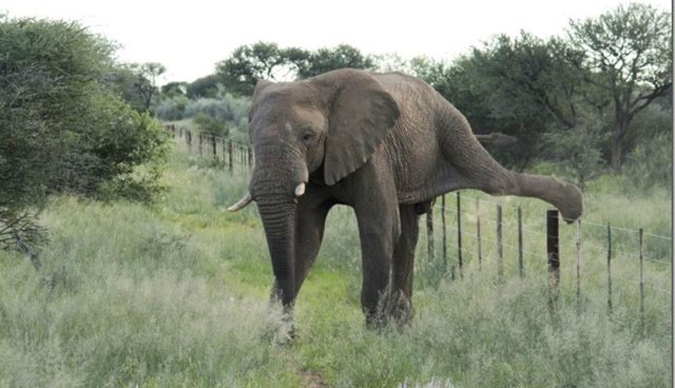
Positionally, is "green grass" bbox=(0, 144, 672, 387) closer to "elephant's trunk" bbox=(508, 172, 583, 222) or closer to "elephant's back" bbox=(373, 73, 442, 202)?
"elephant's trunk" bbox=(508, 172, 583, 222)

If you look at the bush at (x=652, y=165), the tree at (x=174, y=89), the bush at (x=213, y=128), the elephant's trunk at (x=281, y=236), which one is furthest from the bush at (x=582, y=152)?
the tree at (x=174, y=89)

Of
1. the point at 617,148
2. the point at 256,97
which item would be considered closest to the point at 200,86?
the point at 617,148

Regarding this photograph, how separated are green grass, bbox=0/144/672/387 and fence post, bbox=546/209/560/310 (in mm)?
109

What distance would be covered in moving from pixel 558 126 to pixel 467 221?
46.6 feet

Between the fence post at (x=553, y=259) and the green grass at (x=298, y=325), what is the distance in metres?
0.11

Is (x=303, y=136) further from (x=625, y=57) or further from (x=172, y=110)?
(x=172, y=110)

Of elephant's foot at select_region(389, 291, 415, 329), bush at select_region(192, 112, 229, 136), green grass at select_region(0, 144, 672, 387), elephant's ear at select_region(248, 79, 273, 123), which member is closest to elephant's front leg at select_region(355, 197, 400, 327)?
green grass at select_region(0, 144, 672, 387)

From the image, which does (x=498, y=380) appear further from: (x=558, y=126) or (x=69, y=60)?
(x=558, y=126)

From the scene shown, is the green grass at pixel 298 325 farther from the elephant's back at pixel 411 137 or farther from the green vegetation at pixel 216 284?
the elephant's back at pixel 411 137

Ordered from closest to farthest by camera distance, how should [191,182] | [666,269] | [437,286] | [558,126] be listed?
[437,286]
[666,269]
[191,182]
[558,126]

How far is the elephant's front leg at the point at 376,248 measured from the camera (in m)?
7.00

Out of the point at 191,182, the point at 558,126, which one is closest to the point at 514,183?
the point at 191,182

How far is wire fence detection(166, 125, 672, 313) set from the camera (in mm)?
8250

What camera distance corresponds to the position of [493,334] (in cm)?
685
